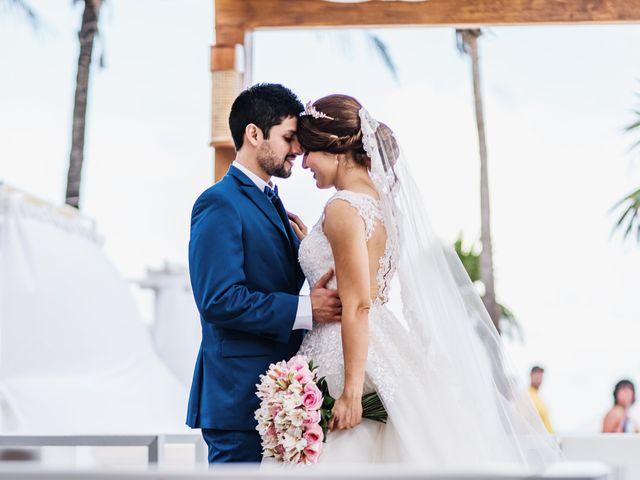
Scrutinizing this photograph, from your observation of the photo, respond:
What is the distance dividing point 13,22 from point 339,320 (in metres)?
10.3

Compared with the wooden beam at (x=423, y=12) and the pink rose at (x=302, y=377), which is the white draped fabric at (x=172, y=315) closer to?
the wooden beam at (x=423, y=12)

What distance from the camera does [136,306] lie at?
22.2ft

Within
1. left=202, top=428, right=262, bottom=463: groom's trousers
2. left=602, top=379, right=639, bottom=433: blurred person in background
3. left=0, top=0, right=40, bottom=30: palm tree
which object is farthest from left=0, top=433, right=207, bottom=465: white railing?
left=0, top=0, right=40, bottom=30: palm tree

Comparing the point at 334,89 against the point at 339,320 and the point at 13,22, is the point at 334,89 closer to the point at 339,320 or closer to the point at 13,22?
the point at 13,22

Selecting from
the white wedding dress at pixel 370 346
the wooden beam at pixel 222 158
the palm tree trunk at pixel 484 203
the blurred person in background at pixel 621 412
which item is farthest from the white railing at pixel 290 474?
the palm tree trunk at pixel 484 203

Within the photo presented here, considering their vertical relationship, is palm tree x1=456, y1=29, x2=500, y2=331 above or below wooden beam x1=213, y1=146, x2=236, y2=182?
above

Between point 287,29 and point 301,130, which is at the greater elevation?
point 287,29

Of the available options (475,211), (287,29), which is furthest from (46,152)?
(287,29)

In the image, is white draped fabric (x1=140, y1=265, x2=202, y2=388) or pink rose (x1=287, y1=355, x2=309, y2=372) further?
white draped fabric (x1=140, y1=265, x2=202, y2=388)

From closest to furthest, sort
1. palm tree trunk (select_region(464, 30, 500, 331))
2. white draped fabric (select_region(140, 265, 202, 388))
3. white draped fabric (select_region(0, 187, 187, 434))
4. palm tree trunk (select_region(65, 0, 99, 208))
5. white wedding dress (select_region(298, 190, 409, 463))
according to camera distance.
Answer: white wedding dress (select_region(298, 190, 409, 463)) → white draped fabric (select_region(0, 187, 187, 434)) → white draped fabric (select_region(140, 265, 202, 388)) → palm tree trunk (select_region(464, 30, 500, 331)) → palm tree trunk (select_region(65, 0, 99, 208))

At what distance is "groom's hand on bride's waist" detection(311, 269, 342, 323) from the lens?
233cm

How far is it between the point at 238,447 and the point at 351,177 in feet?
2.26

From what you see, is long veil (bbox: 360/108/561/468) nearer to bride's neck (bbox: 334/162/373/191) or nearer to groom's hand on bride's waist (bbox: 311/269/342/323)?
bride's neck (bbox: 334/162/373/191)

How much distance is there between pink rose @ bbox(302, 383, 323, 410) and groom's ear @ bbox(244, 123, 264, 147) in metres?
0.69
